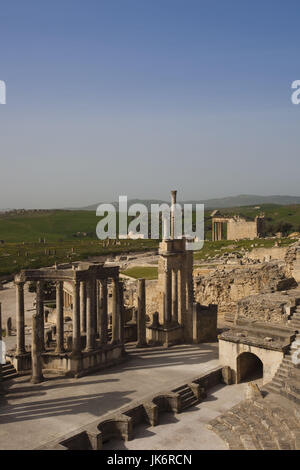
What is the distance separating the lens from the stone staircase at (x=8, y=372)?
20853mm

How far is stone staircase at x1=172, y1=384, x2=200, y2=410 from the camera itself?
720 inches

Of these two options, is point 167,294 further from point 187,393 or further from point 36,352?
point 36,352

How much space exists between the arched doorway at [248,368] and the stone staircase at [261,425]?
3.72 m

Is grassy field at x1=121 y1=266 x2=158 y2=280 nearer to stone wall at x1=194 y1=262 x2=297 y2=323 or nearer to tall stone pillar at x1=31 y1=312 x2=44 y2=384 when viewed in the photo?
stone wall at x1=194 y1=262 x2=297 y2=323

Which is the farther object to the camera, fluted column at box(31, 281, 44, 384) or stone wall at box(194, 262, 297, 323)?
stone wall at box(194, 262, 297, 323)

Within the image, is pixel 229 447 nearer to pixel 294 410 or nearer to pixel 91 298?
pixel 294 410

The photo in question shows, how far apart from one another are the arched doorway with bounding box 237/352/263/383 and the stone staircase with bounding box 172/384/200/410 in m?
3.12

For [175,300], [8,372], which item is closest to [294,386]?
[175,300]

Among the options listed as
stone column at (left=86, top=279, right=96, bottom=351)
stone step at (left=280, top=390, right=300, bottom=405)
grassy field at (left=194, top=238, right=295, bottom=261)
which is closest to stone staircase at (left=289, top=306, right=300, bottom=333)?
stone step at (left=280, top=390, right=300, bottom=405)

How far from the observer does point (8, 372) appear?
21203 millimetres

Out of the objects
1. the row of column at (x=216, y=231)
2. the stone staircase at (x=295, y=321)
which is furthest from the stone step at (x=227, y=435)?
the row of column at (x=216, y=231)
